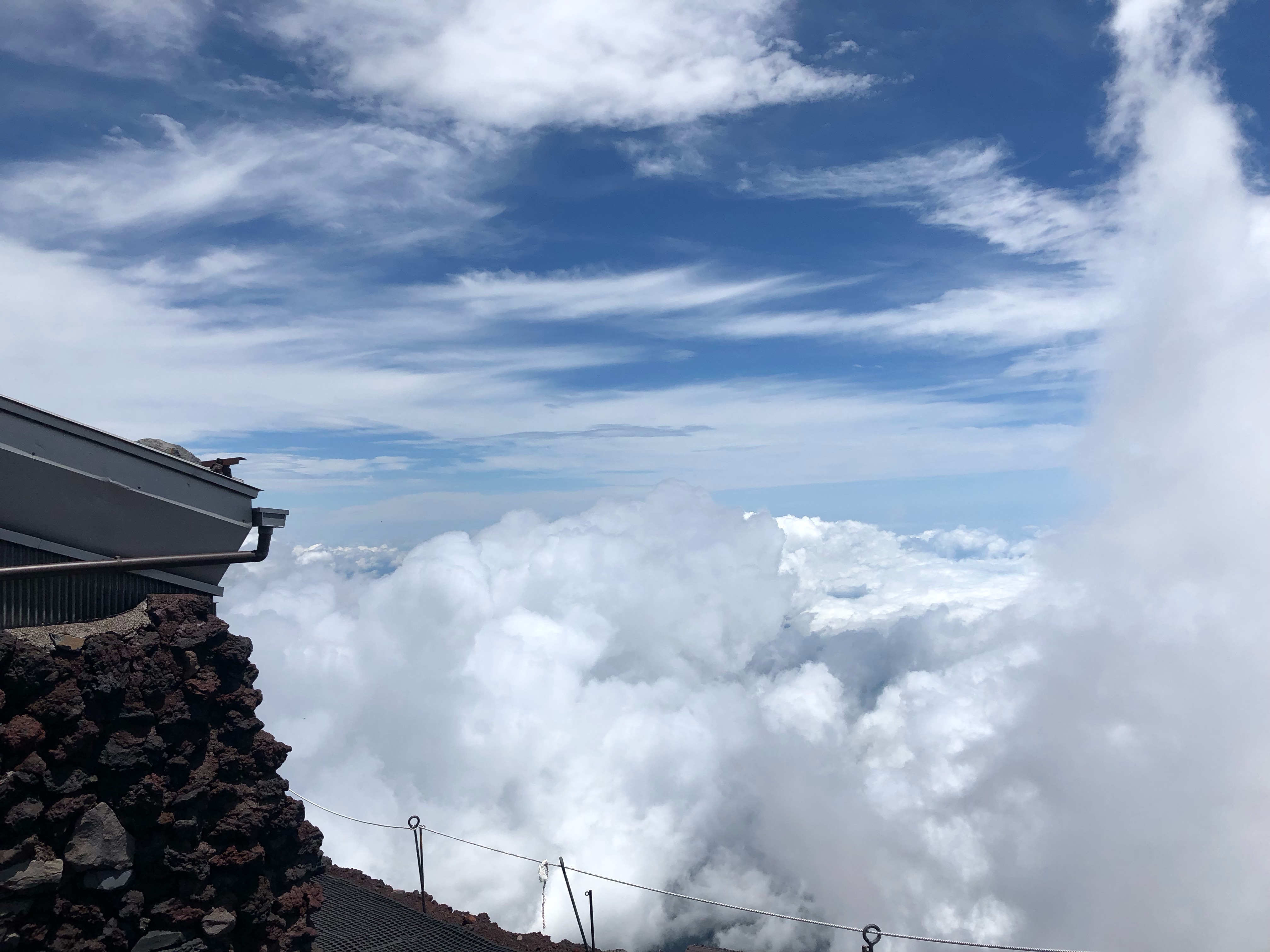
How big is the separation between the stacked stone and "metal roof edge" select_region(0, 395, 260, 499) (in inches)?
60.3

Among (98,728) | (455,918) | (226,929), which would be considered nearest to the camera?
(98,728)

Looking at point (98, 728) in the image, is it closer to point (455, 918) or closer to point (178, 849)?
point (178, 849)

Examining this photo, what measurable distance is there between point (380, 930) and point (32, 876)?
686 cm

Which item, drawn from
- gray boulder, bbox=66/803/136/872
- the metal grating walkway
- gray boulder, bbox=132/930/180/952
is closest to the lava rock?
gray boulder, bbox=132/930/180/952

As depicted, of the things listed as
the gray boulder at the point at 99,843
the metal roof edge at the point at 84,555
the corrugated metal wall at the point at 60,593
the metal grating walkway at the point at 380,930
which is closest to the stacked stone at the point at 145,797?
the gray boulder at the point at 99,843

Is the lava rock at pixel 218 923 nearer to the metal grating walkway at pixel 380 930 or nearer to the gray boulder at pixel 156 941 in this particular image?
the gray boulder at pixel 156 941

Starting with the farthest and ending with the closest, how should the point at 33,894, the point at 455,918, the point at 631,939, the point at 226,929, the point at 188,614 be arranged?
the point at 631,939 < the point at 455,918 < the point at 188,614 < the point at 226,929 < the point at 33,894

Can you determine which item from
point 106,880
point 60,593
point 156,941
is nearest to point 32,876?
point 106,880

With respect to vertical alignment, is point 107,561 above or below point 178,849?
above

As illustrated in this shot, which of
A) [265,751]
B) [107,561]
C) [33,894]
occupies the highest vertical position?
[107,561]

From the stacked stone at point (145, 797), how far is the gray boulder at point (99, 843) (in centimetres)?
1

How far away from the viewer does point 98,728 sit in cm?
877

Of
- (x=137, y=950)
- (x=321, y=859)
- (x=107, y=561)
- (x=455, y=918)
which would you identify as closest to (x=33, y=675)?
(x=107, y=561)

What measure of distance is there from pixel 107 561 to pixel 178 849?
3.25 m
